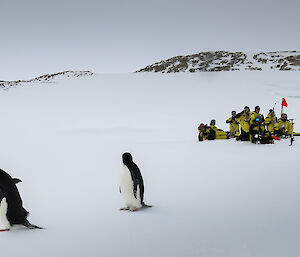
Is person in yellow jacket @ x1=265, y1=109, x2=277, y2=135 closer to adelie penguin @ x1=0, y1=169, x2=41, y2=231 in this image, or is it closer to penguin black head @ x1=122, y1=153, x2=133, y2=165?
penguin black head @ x1=122, y1=153, x2=133, y2=165

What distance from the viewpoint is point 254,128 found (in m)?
9.12

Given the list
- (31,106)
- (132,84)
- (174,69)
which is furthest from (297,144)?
(174,69)

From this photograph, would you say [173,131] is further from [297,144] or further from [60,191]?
[60,191]

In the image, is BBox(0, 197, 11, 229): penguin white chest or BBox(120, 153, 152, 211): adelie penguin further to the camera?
BBox(120, 153, 152, 211): adelie penguin

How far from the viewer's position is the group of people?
358 inches

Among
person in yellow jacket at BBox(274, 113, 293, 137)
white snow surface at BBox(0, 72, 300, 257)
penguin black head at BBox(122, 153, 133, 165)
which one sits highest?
person in yellow jacket at BBox(274, 113, 293, 137)

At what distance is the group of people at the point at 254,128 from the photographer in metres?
9.09

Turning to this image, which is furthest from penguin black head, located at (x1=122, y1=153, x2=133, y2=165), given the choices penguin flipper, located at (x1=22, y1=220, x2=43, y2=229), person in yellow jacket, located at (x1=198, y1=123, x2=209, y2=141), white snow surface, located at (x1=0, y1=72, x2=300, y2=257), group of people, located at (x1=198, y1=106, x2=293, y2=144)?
person in yellow jacket, located at (x1=198, y1=123, x2=209, y2=141)

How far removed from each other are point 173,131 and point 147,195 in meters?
9.50

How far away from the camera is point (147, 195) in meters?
4.80

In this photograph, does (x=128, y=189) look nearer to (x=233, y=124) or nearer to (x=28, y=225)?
(x=28, y=225)

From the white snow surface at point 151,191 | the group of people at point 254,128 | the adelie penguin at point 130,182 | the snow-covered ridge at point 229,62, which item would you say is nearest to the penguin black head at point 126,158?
the adelie penguin at point 130,182

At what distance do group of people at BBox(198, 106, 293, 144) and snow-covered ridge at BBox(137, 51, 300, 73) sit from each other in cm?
2430

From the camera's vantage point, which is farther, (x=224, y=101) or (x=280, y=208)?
(x=224, y=101)
